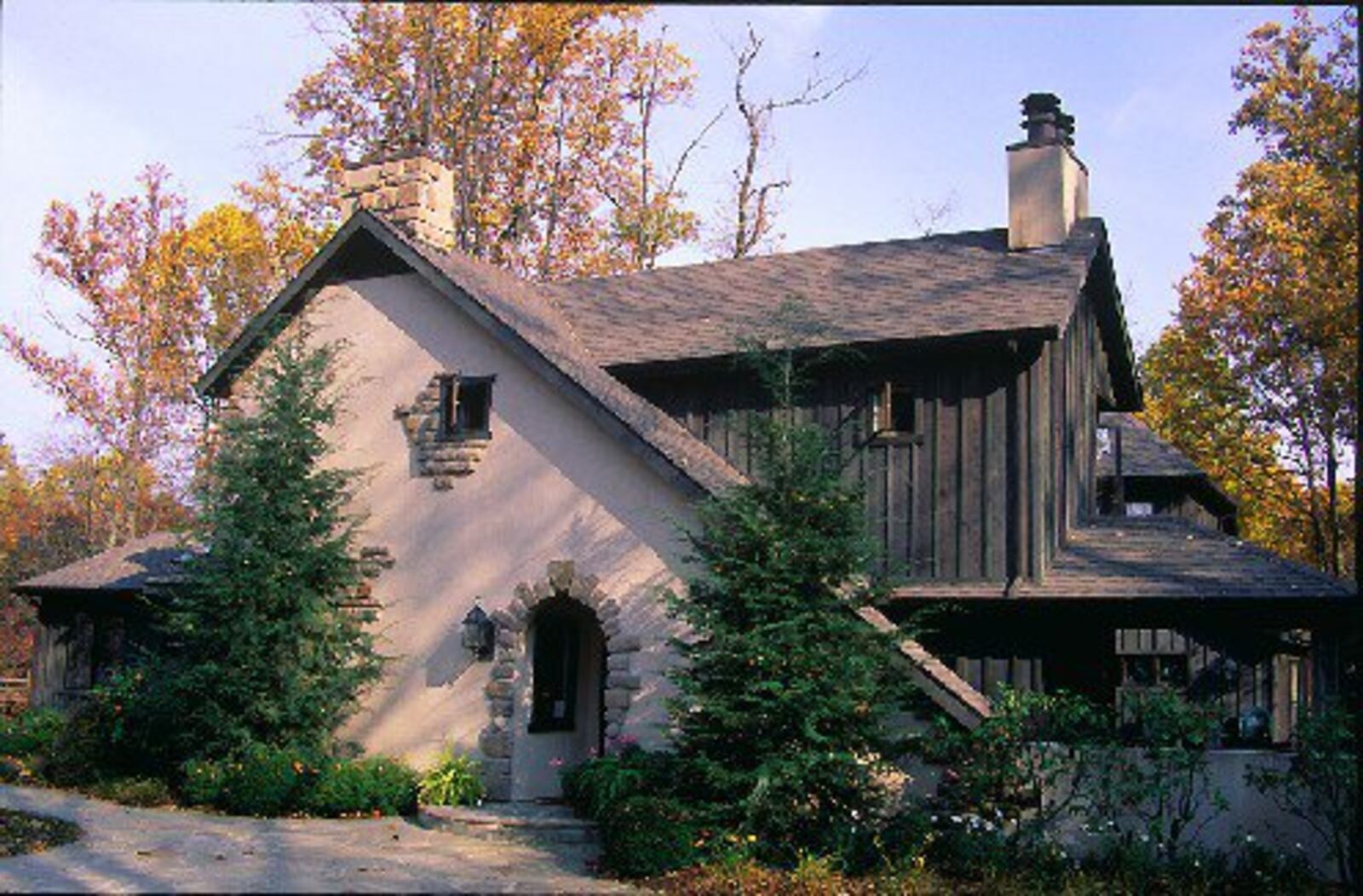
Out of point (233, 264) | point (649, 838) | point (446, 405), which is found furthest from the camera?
point (233, 264)

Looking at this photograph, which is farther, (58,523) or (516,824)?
(58,523)

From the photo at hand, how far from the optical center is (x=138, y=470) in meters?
35.2

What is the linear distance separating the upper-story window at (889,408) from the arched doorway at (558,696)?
406 centimetres

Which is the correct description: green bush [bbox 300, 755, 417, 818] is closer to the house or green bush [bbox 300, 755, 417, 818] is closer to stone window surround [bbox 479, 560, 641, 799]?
the house

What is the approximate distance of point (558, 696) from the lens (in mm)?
15727

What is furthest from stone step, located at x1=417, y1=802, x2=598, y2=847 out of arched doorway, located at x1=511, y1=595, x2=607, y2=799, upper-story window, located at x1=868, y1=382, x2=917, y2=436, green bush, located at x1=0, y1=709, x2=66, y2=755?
green bush, located at x1=0, y1=709, x2=66, y2=755

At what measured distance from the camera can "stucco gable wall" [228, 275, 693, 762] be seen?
46.6 feet

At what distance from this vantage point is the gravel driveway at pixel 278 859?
10.1 m

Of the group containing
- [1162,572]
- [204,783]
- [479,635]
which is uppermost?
[1162,572]

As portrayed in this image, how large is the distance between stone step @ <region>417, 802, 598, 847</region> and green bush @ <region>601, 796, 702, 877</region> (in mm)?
1376

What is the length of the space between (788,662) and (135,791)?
26.0 feet

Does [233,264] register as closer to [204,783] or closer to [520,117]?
[520,117]

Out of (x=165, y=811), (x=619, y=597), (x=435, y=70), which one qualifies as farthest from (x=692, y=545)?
(x=435, y=70)

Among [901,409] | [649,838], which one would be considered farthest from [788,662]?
[901,409]
